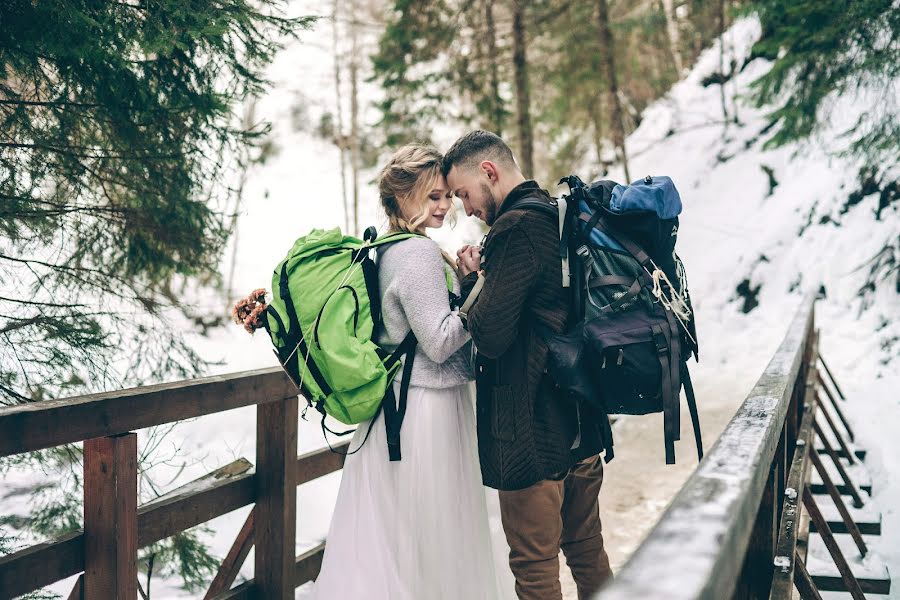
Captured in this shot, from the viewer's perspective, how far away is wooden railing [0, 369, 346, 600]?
2311 mm

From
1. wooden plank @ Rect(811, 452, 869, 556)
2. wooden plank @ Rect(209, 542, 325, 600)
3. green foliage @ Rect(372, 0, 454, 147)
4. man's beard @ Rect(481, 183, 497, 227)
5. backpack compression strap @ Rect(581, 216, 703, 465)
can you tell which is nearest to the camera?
backpack compression strap @ Rect(581, 216, 703, 465)

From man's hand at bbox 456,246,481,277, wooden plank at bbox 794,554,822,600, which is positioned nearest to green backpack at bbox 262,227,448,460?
man's hand at bbox 456,246,481,277

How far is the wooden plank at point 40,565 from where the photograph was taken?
2.26 metres

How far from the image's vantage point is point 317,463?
3656 millimetres

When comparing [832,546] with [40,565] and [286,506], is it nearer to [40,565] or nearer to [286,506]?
[286,506]

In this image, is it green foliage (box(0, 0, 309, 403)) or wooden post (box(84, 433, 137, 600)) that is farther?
green foliage (box(0, 0, 309, 403))

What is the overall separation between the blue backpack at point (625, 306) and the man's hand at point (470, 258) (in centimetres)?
36

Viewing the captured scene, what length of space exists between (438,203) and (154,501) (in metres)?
1.68

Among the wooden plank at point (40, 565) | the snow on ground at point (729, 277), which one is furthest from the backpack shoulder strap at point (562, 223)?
the wooden plank at point (40, 565)

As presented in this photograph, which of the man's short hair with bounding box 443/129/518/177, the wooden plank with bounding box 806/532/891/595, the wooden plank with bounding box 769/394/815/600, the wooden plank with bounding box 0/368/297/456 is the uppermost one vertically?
the man's short hair with bounding box 443/129/518/177

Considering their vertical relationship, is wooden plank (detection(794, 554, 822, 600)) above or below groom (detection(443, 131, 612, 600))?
below

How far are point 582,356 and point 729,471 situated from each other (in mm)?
1079

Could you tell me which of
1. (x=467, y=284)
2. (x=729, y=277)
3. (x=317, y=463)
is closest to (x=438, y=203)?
(x=467, y=284)

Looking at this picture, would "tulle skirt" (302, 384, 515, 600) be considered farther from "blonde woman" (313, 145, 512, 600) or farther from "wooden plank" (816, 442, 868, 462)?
"wooden plank" (816, 442, 868, 462)
